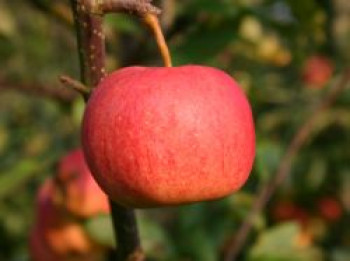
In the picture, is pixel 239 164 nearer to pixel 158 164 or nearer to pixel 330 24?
pixel 158 164

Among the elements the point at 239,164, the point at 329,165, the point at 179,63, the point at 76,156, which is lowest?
the point at 329,165

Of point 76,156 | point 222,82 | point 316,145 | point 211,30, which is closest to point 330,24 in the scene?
point 316,145

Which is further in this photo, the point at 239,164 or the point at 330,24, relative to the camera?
the point at 330,24

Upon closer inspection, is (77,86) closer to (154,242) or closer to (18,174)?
(154,242)

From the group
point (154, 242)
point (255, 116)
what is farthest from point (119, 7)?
point (255, 116)

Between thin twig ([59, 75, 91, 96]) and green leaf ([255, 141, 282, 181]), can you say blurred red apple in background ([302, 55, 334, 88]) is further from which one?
thin twig ([59, 75, 91, 96])
